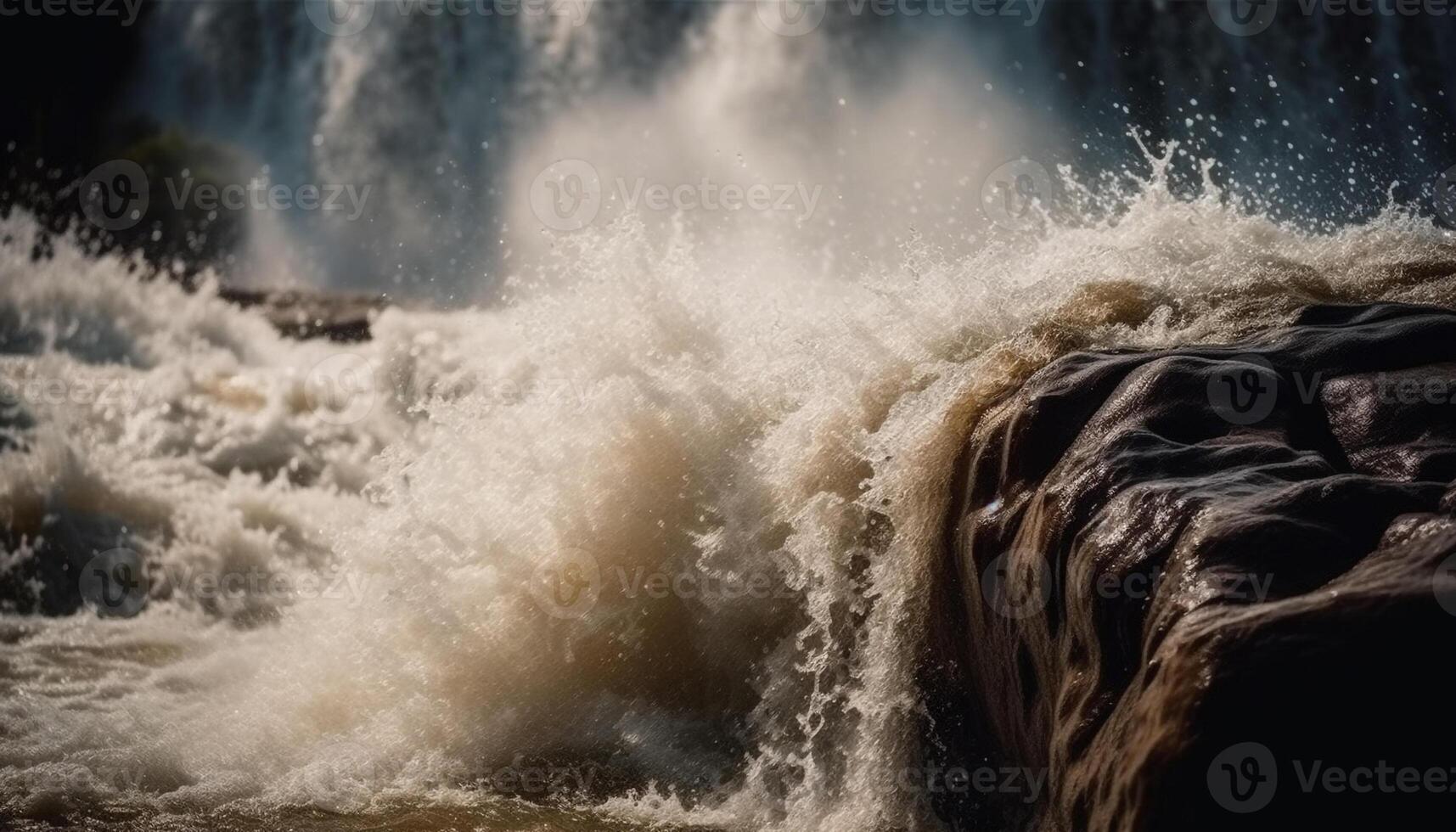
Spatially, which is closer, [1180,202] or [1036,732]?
[1036,732]

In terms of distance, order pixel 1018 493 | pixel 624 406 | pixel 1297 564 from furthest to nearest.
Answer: pixel 624 406 < pixel 1018 493 < pixel 1297 564

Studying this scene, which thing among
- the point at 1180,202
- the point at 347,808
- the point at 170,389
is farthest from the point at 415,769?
the point at 170,389

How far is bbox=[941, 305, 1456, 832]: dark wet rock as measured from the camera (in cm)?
156

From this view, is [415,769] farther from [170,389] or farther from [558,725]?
[170,389]

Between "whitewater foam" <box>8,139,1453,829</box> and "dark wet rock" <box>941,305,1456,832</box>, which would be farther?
"whitewater foam" <box>8,139,1453,829</box>

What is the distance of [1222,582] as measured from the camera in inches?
74.1

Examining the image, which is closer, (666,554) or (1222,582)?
(1222,582)

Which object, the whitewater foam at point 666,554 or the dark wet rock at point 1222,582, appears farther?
the whitewater foam at point 666,554

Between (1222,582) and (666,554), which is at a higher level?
(1222,582)

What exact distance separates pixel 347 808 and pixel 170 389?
11.0m

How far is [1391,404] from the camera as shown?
253 centimetres

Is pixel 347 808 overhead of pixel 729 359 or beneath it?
beneath

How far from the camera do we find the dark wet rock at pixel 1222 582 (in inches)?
61.6

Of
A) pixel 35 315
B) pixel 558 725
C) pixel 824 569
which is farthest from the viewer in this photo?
pixel 35 315
